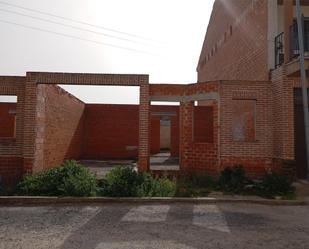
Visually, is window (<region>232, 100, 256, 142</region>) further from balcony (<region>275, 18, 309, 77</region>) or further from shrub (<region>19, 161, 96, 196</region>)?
shrub (<region>19, 161, 96, 196</region>)

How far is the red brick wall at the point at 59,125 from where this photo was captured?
42.1 ft

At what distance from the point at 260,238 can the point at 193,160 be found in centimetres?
607

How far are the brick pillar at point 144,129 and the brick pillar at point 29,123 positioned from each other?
347 cm

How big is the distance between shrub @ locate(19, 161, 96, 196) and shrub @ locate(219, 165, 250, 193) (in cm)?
381

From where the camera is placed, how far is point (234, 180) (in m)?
9.97

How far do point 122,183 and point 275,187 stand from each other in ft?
13.8

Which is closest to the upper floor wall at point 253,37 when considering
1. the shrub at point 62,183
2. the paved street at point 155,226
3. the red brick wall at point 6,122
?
the paved street at point 155,226

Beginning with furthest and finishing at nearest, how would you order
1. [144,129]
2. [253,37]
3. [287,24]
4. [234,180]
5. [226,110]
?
[253,37] < [144,129] < [226,110] < [287,24] < [234,180]

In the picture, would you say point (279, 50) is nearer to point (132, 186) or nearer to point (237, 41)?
point (237, 41)

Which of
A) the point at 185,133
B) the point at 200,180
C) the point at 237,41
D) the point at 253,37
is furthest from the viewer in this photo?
the point at 237,41

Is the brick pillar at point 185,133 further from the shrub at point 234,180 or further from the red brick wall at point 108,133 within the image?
the red brick wall at point 108,133

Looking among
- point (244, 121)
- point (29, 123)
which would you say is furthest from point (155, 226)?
point (244, 121)

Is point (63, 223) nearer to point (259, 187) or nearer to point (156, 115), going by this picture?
point (259, 187)

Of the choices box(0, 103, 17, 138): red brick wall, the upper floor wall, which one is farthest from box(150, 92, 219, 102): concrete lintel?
box(0, 103, 17, 138): red brick wall
